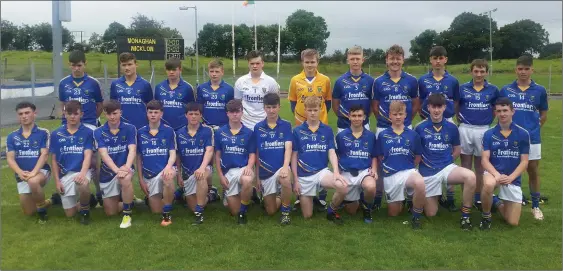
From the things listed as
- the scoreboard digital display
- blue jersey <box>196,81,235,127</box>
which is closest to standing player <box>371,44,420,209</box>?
blue jersey <box>196,81,235,127</box>

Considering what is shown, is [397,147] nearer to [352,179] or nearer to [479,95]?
[352,179]

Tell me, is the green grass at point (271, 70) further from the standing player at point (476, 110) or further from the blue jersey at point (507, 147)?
the blue jersey at point (507, 147)

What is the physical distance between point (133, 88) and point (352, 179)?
2927mm

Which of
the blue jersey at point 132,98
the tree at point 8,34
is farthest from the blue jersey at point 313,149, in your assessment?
the tree at point 8,34

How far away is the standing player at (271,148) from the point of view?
5.21 meters

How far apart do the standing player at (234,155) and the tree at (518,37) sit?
48398mm

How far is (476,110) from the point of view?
18.2ft

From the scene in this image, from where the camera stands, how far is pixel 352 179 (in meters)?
5.12

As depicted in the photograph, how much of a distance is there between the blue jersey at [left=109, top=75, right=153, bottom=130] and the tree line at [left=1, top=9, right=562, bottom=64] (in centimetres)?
3521

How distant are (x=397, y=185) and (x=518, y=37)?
50.0 meters

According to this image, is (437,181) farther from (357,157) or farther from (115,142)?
(115,142)

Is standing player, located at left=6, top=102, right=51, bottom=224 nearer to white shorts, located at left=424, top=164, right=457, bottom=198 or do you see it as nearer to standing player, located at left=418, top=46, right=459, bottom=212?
white shorts, located at left=424, top=164, right=457, bottom=198

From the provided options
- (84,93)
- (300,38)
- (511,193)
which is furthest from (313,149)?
(300,38)

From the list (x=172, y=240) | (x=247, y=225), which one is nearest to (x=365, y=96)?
(x=247, y=225)
